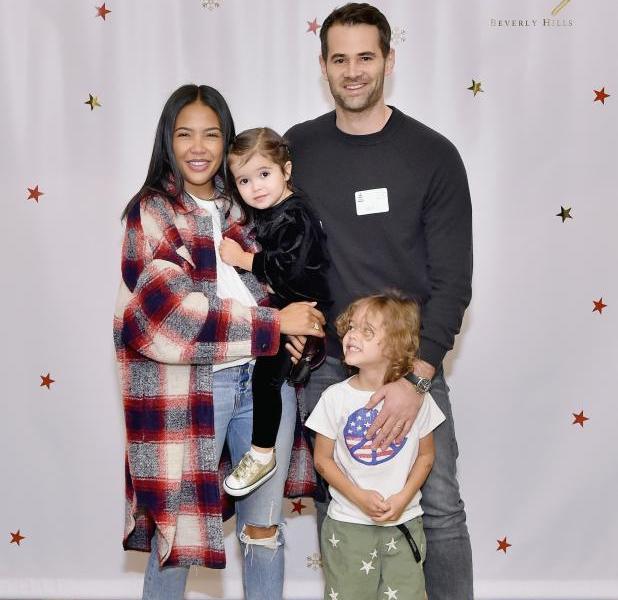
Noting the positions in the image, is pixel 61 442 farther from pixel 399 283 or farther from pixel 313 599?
pixel 399 283

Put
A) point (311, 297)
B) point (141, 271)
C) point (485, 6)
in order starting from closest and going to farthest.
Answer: point (141, 271) → point (311, 297) → point (485, 6)

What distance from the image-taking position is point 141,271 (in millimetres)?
2006

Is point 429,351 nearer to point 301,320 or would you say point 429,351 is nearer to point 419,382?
point 419,382

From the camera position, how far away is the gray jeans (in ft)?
7.39

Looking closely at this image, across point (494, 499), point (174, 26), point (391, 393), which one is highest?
point (174, 26)

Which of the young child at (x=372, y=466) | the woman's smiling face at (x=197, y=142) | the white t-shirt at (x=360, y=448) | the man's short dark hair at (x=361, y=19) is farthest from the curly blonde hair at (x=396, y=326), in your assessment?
the man's short dark hair at (x=361, y=19)

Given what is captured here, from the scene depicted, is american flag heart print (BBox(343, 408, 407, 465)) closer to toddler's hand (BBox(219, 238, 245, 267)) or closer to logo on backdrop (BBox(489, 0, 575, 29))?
toddler's hand (BBox(219, 238, 245, 267))

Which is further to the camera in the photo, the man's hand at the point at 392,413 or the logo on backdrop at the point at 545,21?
the logo on backdrop at the point at 545,21

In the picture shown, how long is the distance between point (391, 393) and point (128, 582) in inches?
58.8

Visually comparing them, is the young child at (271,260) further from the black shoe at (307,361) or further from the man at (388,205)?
the man at (388,205)

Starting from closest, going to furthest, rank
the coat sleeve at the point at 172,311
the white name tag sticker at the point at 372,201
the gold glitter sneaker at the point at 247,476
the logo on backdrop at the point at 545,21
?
the coat sleeve at the point at 172,311 → the gold glitter sneaker at the point at 247,476 → the white name tag sticker at the point at 372,201 → the logo on backdrop at the point at 545,21

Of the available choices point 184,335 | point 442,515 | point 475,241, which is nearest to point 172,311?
point 184,335

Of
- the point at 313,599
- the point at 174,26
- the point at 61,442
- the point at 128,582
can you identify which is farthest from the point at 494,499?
the point at 174,26

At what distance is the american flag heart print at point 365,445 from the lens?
81.7 inches
